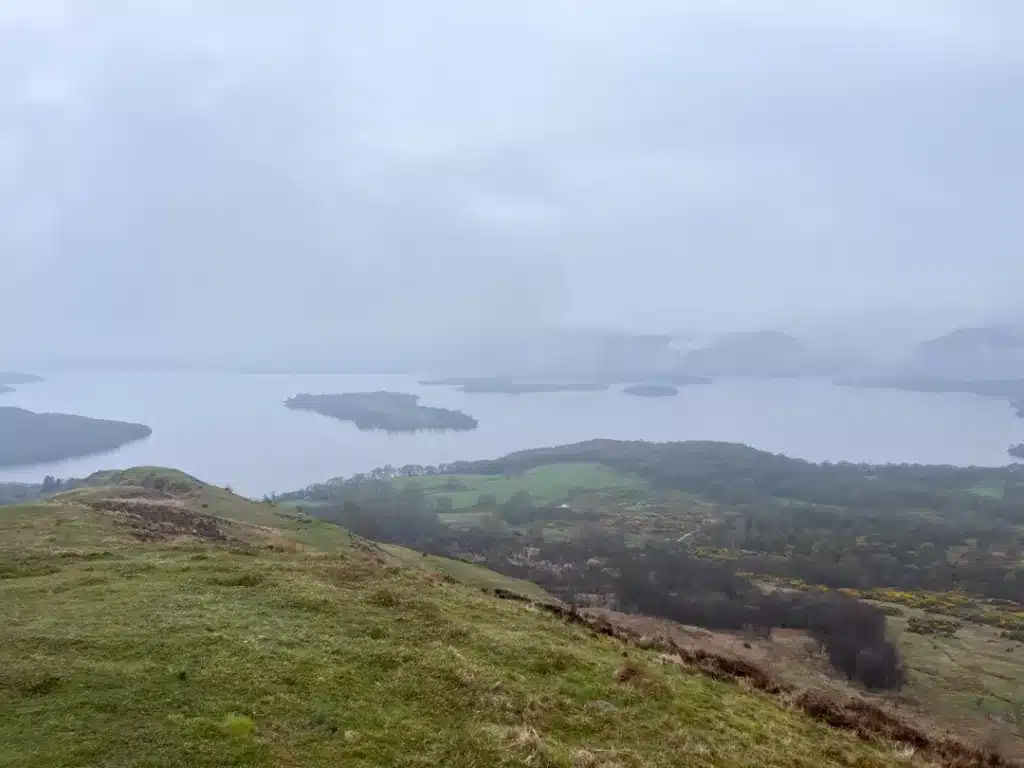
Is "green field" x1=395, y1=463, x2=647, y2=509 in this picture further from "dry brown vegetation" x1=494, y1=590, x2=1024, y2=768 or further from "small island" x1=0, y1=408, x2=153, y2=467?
"dry brown vegetation" x1=494, y1=590, x2=1024, y2=768

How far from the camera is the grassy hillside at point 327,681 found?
11.8 metres

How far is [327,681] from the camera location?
1436cm

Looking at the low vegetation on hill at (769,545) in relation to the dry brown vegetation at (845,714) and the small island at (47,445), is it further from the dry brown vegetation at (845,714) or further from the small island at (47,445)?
the small island at (47,445)

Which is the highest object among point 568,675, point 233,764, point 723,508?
point 233,764

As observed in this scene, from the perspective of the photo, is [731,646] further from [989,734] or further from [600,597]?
[600,597]

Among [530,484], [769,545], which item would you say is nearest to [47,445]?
[530,484]

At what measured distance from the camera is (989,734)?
32.5 m

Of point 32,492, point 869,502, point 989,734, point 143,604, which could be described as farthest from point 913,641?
point 32,492

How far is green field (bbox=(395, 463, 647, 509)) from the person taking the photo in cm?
15775

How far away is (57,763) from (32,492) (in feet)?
487

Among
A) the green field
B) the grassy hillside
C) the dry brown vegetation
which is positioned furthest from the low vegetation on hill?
the grassy hillside

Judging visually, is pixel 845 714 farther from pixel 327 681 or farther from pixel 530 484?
pixel 530 484

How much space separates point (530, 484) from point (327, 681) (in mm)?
160635

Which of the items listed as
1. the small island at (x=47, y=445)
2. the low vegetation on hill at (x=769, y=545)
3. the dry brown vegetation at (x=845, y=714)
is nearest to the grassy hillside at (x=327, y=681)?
the dry brown vegetation at (x=845, y=714)
